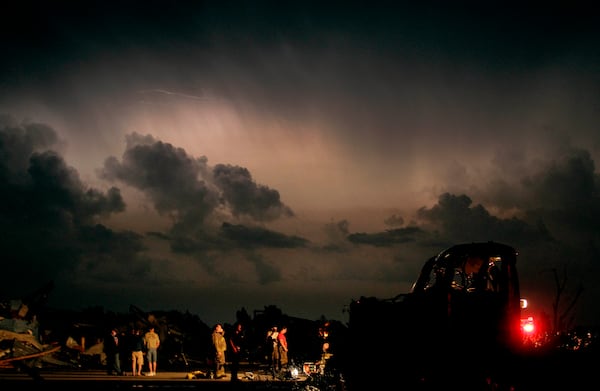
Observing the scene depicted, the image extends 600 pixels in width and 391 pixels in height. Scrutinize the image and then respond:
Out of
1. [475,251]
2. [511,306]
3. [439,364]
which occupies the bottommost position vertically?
[439,364]

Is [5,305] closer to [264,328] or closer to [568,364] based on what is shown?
[264,328]

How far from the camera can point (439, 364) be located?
10.4 m

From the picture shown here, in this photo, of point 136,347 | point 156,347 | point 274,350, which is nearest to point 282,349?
point 274,350

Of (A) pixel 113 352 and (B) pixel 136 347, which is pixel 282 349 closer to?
(B) pixel 136 347

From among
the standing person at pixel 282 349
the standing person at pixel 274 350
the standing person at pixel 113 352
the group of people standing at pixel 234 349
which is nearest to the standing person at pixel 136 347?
the standing person at pixel 113 352

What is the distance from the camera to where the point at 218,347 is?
73.0ft

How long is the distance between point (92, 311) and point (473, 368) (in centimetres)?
3251

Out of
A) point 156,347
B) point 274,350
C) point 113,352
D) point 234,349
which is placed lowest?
point 274,350

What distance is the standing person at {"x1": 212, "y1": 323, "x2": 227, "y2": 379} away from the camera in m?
21.9

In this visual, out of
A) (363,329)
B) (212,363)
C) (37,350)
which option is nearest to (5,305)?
Answer: (37,350)

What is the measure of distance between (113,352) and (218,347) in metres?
4.93

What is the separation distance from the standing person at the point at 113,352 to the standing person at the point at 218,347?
14.4ft

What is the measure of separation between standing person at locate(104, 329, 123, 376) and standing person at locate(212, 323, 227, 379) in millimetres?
4385

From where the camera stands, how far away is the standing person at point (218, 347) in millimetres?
21914
